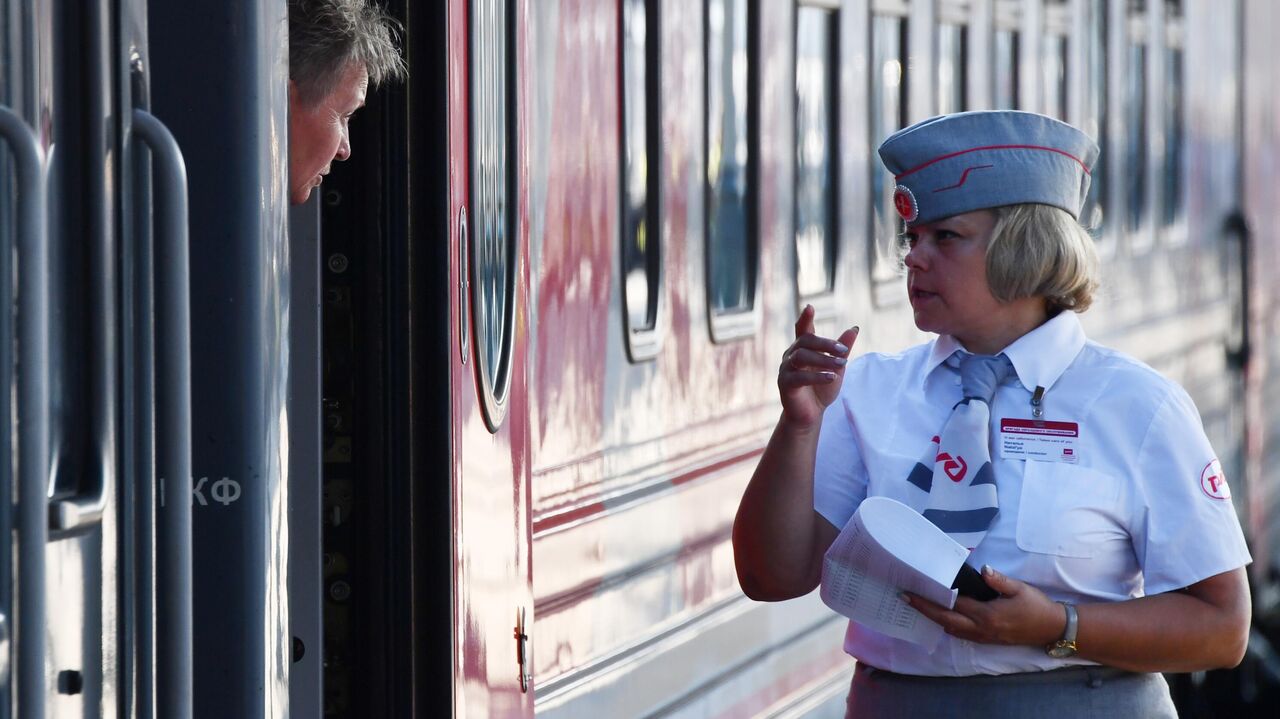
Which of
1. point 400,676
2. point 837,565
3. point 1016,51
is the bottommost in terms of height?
point 400,676

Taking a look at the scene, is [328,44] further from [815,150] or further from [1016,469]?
[815,150]

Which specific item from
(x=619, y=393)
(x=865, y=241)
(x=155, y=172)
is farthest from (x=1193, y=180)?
(x=155, y=172)

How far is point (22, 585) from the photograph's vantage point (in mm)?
1510

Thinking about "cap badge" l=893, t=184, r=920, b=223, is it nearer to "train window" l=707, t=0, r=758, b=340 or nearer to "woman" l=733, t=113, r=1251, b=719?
"woman" l=733, t=113, r=1251, b=719

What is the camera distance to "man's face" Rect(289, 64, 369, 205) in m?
2.27

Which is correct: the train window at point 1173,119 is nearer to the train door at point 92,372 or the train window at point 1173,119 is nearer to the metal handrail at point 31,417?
the train door at point 92,372

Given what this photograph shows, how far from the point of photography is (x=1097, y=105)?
7465mm

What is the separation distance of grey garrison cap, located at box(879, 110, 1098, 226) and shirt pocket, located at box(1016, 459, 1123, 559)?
0.36m

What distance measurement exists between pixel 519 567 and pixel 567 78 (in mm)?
963

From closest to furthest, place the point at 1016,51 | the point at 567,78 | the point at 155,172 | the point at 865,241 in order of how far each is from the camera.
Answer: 1. the point at 155,172
2. the point at 567,78
3. the point at 865,241
4. the point at 1016,51

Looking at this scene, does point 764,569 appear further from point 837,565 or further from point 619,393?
point 619,393

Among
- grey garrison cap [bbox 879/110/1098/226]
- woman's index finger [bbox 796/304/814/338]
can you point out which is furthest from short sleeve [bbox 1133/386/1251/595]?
woman's index finger [bbox 796/304/814/338]

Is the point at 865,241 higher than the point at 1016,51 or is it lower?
lower

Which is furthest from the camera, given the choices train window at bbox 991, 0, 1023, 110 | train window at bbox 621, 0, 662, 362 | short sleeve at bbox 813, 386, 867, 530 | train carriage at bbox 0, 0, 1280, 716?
train window at bbox 991, 0, 1023, 110
